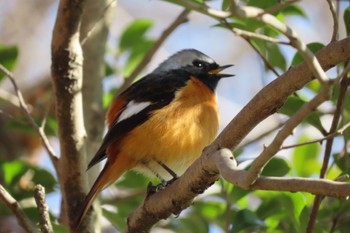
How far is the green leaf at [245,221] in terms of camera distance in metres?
3.51

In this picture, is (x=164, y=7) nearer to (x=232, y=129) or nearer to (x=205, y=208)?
(x=205, y=208)

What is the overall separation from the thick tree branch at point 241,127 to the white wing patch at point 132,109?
44.8 inches

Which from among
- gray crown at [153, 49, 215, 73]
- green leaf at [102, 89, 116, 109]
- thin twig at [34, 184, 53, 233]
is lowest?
thin twig at [34, 184, 53, 233]

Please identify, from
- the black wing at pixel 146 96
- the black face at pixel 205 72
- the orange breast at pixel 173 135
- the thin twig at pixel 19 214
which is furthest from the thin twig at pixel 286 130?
the black face at pixel 205 72

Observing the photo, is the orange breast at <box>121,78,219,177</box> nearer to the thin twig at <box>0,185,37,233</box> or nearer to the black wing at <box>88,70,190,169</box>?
the black wing at <box>88,70,190,169</box>

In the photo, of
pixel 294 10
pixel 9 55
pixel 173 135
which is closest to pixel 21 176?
pixel 9 55

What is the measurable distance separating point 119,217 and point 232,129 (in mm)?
1552

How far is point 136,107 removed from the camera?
4582 millimetres

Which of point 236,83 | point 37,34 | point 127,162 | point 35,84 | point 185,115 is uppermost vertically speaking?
point 37,34

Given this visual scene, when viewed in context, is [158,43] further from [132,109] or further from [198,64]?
[198,64]

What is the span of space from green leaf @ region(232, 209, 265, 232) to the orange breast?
3.27 feet

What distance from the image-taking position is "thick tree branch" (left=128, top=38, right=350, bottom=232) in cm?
263

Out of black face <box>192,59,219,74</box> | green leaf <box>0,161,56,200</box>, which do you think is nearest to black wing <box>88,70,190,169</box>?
black face <box>192,59,219,74</box>

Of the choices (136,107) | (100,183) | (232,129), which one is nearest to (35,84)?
(136,107)
